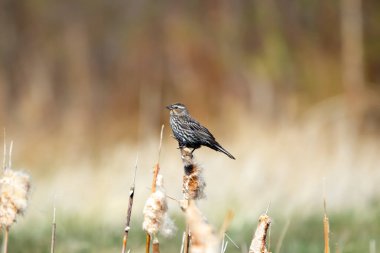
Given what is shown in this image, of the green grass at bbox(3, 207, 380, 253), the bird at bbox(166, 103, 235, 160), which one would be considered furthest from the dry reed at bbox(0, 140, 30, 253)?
the green grass at bbox(3, 207, 380, 253)

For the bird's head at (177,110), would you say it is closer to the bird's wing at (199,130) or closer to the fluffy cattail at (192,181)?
the bird's wing at (199,130)

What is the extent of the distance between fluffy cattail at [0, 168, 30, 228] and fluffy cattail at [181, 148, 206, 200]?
40 cm

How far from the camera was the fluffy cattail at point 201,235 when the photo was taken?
1.90 meters

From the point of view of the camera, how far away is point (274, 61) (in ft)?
45.5

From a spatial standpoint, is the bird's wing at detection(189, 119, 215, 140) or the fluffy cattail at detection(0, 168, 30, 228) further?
the bird's wing at detection(189, 119, 215, 140)

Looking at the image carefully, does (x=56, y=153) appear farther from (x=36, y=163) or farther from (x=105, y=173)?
(x=105, y=173)

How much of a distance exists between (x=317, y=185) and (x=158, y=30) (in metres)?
5.42

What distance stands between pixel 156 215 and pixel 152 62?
11.3 meters

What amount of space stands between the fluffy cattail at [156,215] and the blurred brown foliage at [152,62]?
419 inches

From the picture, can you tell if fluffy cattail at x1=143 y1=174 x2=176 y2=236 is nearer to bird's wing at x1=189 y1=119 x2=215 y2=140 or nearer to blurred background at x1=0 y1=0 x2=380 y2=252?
bird's wing at x1=189 y1=119 x2=215 y2=140

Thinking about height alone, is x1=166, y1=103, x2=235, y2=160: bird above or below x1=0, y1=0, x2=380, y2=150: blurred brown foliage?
below

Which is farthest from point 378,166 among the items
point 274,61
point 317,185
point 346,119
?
point 274,61

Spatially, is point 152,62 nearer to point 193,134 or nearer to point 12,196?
point 193,134

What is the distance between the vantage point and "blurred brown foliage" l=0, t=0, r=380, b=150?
522 inches
